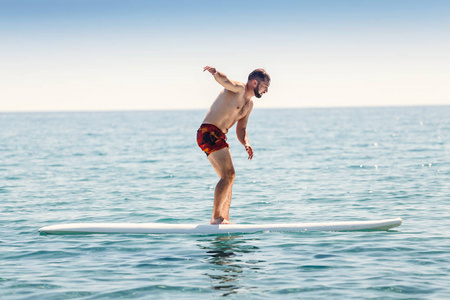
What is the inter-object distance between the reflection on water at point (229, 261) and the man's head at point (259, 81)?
2.35m

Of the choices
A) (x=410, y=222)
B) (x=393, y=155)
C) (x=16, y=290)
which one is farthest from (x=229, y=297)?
(x=393, y=155)

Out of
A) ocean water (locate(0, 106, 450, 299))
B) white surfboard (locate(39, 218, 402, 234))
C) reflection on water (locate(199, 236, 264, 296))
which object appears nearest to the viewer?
ocean water (locate(0, 106, 450, 299))

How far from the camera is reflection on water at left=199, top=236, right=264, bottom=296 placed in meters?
7.37

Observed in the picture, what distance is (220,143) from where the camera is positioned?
9.77 meters

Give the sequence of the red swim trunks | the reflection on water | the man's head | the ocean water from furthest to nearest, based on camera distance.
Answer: the red swim trunks < the man's head < the reflection on water < the ocean water

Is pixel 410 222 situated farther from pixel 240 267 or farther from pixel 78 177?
pixel 78 177

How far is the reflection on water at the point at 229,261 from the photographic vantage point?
24.2 ft

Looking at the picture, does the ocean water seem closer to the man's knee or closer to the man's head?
the man's knee

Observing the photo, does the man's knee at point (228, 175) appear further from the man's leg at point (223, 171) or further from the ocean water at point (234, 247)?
the ocean water at point (234, 247)

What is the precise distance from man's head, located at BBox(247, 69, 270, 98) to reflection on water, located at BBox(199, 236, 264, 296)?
235 centimetres

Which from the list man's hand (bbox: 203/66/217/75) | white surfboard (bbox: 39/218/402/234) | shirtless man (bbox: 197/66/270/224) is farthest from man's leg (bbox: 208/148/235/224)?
man's hand (bbox: 203/66/217/75)

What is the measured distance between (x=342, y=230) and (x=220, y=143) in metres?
2.53

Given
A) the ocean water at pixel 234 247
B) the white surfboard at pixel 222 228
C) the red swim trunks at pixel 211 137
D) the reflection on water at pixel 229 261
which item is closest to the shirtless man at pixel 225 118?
the red swim trunks at pixel 211 137

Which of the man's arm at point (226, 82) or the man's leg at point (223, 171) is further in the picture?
the man's leg at point (223, 171)
